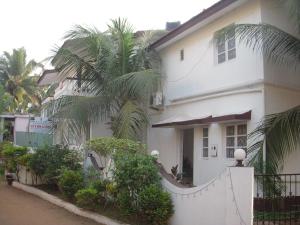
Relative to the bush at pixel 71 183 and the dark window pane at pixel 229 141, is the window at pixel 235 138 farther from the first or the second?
the bush at pixel 71 183

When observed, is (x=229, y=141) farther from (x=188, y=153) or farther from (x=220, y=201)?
(x=220, y=201)

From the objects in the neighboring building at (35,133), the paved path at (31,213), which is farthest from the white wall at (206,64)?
the paved path at (31,213)

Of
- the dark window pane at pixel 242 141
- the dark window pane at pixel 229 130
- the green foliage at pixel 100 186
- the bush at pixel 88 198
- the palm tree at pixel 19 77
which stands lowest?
the bush at pixel 88 198

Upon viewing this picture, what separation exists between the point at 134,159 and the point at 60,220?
7.76 ft

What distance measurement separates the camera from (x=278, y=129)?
9188 millimetres

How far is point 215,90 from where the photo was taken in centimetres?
1270

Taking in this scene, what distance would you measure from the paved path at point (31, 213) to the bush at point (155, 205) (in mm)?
1672

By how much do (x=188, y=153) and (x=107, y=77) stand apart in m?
4.15

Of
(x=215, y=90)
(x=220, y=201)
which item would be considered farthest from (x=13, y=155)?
(x=220, y=201)

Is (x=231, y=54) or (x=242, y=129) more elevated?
(x=231, y=54)

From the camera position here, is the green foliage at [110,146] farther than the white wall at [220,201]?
Yes

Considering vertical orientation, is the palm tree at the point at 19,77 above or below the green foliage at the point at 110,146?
above

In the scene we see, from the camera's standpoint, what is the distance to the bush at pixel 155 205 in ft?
27.8

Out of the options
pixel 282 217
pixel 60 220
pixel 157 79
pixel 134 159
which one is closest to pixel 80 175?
pixel 60 220
